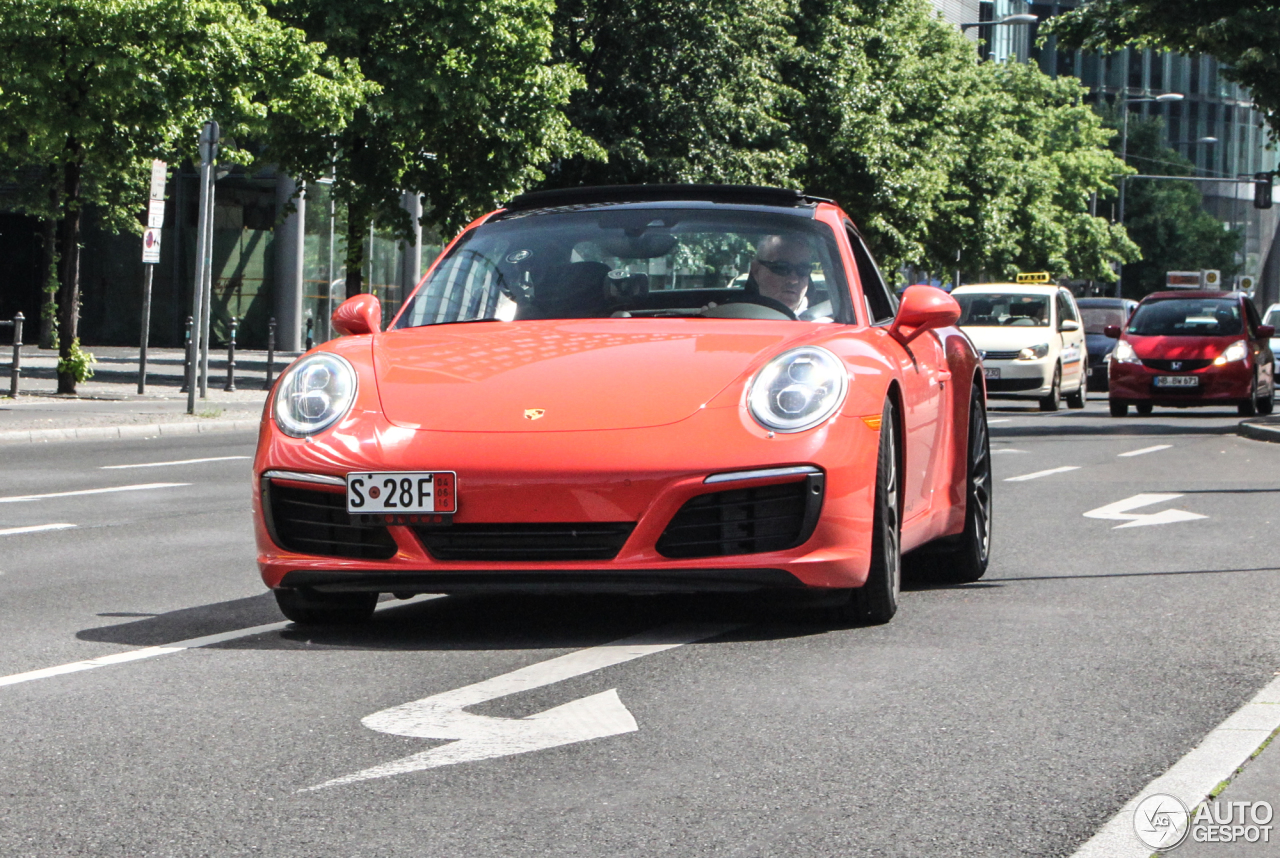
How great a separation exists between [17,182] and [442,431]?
115 feet

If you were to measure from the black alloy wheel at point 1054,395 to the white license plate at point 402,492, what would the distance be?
2310 cm

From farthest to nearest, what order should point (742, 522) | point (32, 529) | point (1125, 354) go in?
1. point (1125, 354)
2. point (32, 529)
3. point (742, 522)

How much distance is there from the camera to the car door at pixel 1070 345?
28938 millimetres

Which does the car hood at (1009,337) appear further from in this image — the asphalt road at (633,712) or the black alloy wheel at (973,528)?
the black alloy wheel at (973,528)

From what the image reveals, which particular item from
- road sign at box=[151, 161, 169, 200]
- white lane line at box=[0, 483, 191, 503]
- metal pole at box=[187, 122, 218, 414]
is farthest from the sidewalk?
white lane line at box=[0, 483, 191, 503]

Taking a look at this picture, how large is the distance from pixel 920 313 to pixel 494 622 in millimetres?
1778

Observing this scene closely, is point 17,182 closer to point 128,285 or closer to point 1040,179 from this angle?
point 128,285

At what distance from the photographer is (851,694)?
541 cm

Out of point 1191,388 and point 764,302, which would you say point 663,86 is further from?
point 764,302

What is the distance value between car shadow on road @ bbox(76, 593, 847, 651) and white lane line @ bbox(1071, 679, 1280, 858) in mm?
1585

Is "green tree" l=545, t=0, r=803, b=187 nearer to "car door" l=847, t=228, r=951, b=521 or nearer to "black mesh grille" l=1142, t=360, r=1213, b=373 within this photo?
"black mesh grille" l=1142, t=360, r=1213, b=373

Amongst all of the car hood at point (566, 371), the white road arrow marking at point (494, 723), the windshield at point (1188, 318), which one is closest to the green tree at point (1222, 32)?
the windshield at point (1188, 318)

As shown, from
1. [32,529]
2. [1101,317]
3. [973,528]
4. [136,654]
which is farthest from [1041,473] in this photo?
[1101,317]

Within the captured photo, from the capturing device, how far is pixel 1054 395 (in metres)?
28.5
